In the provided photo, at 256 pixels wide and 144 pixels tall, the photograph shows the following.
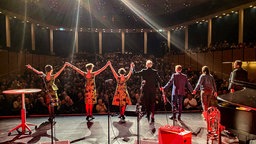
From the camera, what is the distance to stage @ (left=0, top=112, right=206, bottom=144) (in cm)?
495

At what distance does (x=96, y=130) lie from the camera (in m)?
5.61

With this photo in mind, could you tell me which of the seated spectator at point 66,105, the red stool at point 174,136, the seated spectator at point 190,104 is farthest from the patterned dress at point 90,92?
the seated spectator at point 190,104

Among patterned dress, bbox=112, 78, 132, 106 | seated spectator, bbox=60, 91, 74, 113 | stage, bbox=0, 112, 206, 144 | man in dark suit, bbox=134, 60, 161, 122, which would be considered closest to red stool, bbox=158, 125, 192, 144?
stage, bbox=0, 112, 206, 144

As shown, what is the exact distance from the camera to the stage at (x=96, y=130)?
16.2 ft

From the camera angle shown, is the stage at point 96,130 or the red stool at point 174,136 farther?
the stage at point 96,130

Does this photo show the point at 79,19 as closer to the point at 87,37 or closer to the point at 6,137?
the point at 87,37

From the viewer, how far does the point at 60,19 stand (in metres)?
22.6

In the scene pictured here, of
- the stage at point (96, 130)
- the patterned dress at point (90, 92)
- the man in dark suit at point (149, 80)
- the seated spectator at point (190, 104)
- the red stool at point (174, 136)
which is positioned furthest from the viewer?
the seated spectator at point (190, 104)

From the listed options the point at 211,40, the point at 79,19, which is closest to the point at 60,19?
the point at 79,19

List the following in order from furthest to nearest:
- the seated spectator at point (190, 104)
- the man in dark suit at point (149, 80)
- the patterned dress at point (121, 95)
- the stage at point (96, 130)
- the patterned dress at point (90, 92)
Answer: the seated spectator at point (190, 104)
the patterned dress at point (121, 95)
the patterned dress at point (90, 92)
the man in dark suit at point (149, 80)
the stage at point (96, 130)

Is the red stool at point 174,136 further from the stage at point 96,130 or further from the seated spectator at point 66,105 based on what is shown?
the seated spectator at point 66,105

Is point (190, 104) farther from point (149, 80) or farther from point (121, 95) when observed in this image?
point (121, 95)

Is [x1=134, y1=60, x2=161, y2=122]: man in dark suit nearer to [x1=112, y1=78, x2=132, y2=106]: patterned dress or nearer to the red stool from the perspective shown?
[x1=112, y1=78, x2=132, y2=106]: patterned dress

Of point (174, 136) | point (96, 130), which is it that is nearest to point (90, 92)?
point (96, 130)
